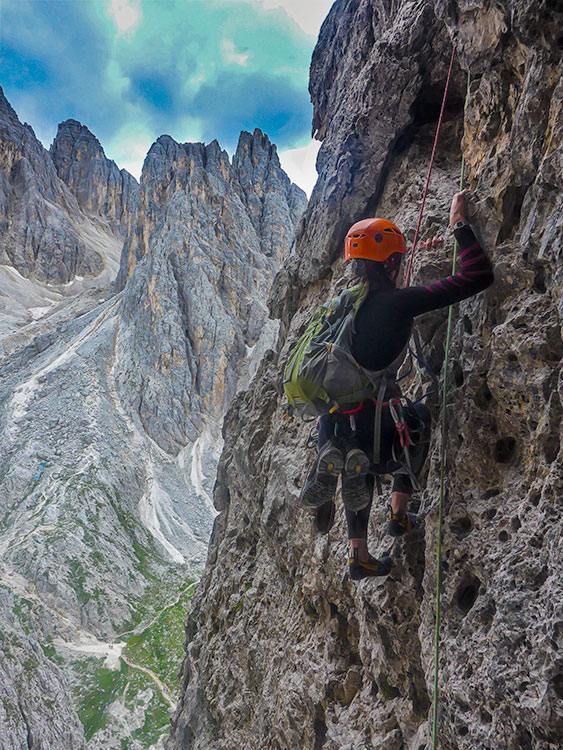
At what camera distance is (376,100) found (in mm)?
7590

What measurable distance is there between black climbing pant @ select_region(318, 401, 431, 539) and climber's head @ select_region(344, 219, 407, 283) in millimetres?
1237

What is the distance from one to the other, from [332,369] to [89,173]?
170 m

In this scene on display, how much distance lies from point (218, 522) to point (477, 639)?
9.95 meters

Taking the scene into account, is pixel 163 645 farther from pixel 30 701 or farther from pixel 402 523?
pixel 402 523

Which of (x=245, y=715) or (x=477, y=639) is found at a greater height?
(x=477, y=639)

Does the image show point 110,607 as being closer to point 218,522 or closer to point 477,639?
point 218,522

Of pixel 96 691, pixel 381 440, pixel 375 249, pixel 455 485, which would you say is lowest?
pixel 96 691

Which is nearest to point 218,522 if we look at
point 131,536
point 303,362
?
point 303,362

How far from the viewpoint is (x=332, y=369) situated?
13.5 feet

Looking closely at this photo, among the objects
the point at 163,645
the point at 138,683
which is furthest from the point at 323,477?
the point at 163,645

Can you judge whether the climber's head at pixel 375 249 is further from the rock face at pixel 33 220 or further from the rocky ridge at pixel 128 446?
the rock face at pixel 33 220

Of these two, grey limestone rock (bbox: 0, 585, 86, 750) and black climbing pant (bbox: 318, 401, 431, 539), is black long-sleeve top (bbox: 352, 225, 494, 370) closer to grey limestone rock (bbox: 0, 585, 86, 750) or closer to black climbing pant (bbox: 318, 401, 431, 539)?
black climbing pant (bbox: 318, 401, 431, 539)

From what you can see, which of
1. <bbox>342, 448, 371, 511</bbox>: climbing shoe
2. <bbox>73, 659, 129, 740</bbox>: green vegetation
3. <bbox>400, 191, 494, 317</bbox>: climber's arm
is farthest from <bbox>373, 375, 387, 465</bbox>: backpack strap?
<bbox>73, 659, 129, 740</bbox>: green vegetation

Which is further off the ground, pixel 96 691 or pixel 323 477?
pixel 323 477
